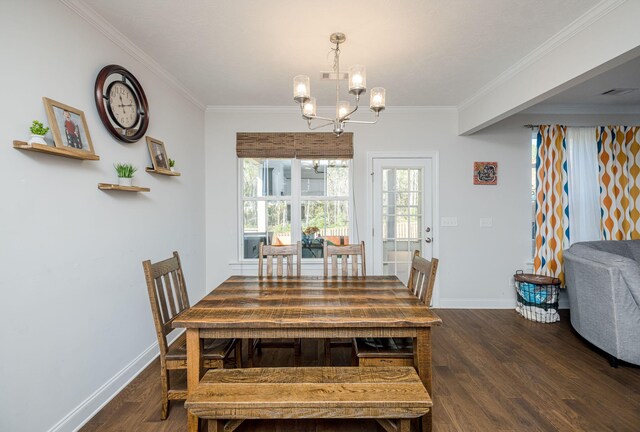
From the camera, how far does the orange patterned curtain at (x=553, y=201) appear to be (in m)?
3.85

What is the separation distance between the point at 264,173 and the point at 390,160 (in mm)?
1712

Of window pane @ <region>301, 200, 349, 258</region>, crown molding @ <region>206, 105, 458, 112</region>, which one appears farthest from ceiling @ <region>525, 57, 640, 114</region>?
window pane @ <region>301, 200, 349, 258</region>

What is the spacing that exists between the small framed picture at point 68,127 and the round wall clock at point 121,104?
0.24 metres

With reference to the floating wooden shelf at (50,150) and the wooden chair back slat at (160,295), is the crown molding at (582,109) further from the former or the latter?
the floating wooden shelf at (50,150)

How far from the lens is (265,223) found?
4180 mm

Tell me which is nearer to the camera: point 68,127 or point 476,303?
point 68,127

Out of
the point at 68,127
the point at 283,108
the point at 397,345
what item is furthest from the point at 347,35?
the point at 397,345

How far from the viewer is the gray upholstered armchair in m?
2.50

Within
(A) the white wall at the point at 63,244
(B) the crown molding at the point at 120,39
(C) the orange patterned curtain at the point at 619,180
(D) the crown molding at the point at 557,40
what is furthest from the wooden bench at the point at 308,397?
(C) the orange patterned curtain at the point at 619,180

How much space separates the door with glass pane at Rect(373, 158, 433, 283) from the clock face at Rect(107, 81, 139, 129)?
278 cm

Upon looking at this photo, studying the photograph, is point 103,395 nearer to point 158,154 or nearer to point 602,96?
point 158,154

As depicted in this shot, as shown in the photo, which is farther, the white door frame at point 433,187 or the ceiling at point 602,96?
the white door frame at point 433,187

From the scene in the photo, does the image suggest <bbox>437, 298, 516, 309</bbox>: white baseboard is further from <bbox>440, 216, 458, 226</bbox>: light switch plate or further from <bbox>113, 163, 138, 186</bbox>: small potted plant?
<bbox>113, 163, 138, 186</bbox>: small potted plant

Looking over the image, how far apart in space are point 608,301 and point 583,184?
75.5 inches
